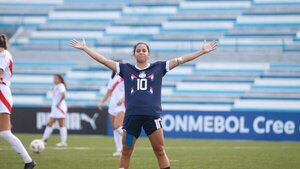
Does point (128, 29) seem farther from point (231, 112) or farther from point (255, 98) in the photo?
point (231, 112)

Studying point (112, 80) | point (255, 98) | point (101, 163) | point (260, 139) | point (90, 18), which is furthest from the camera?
point (90, 18)

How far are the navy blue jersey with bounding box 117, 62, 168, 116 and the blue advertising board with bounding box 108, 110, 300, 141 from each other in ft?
52.0

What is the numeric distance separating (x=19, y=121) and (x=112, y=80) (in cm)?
1192

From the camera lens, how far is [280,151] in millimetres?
18766

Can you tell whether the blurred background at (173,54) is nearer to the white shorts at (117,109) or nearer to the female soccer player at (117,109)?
the female soccer player at (117,109)

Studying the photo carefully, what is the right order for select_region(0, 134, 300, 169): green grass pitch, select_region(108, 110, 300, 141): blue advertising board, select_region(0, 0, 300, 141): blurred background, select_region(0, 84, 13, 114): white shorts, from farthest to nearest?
1. select_region(0, 0, 300, 141): blurred background
2. select_region(108, 110, 300, 141): blue advertising board
3. select_region(0, 134, 300, 169): green grass pitch
4. select_region(0, 84, 13, 114): white shorts

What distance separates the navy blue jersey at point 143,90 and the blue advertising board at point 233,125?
52.0ft

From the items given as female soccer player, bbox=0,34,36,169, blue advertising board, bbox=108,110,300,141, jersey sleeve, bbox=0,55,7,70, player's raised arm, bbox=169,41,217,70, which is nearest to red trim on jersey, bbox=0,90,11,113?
female soccer player, bbox=0,34,36,169

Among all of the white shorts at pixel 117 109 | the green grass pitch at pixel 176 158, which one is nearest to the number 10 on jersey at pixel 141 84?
the green grass pitch at pixel 176 158

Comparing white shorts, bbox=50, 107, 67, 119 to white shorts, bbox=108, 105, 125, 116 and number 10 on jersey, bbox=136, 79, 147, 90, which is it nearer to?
white shorts, bbox=108, 105, 125, 116

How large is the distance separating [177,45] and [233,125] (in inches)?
320

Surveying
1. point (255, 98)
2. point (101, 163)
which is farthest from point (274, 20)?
point (101, 163)

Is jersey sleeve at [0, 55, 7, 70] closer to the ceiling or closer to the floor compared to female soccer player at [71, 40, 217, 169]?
closer to the ceiling

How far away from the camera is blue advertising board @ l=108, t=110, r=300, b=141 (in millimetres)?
25859
